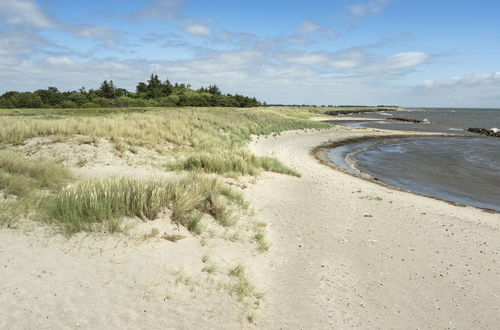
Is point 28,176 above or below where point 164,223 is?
above

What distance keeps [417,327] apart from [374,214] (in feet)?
17.1

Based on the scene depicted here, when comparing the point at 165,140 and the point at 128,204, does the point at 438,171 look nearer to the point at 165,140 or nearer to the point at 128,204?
the point at 165,140

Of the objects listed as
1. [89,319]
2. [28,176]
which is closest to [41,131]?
[28,176]

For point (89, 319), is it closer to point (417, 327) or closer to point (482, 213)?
point (417, 327)

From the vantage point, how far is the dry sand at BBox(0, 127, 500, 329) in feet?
13.5

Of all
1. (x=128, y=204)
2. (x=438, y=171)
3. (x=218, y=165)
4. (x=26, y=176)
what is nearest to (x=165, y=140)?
(x=218, y=165)

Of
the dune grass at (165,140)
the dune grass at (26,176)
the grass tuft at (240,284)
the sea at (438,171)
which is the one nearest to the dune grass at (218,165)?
the dune grass at (165,140)

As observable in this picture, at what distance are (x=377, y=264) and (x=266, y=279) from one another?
2.42 m

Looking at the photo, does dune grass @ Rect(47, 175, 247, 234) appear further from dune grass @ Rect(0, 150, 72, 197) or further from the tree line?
the tree line

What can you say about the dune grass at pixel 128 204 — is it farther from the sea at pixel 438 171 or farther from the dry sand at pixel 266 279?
the sea at pixel 438 171

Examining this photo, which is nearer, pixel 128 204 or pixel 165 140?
pixel 128 204

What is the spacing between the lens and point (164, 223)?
6.43 meters

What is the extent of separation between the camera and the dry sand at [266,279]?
13.5 feet

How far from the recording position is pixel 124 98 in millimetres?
80000
